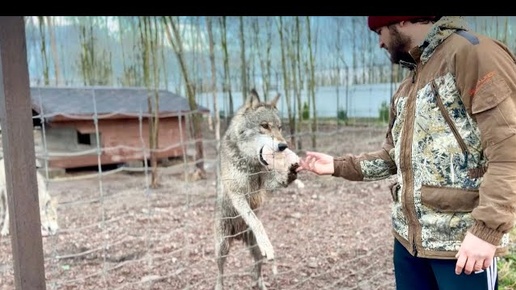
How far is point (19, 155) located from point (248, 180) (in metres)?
1.75

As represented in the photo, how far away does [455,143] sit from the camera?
143 centimetres

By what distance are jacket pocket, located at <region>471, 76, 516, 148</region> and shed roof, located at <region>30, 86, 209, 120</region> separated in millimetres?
7254

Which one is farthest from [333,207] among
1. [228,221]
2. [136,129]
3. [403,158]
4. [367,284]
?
[136,129]

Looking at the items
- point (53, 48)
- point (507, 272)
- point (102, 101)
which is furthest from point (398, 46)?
point (53, 48)

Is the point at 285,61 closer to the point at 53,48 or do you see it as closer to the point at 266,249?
the point at 53,48

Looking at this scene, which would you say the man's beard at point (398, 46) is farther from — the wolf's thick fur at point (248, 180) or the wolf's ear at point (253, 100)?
the wolf's ear at point (253, 100)

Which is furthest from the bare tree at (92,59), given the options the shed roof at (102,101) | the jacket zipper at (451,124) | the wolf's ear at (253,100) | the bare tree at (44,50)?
the jacket zipper at (451,124)

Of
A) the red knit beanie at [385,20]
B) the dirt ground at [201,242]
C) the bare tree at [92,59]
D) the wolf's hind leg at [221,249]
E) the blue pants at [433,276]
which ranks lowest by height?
the dirt ground at [201,242]

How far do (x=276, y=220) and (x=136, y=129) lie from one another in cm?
472

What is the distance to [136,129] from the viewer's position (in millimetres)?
9062

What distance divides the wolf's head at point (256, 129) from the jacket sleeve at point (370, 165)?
3.50 feet

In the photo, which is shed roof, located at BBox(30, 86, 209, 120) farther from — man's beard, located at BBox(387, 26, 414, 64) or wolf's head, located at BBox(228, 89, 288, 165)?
man's beard, located at BBox(387, 26, 414, 64)

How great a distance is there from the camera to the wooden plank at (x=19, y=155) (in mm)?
1408

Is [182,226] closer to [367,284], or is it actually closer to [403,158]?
[367,284]
